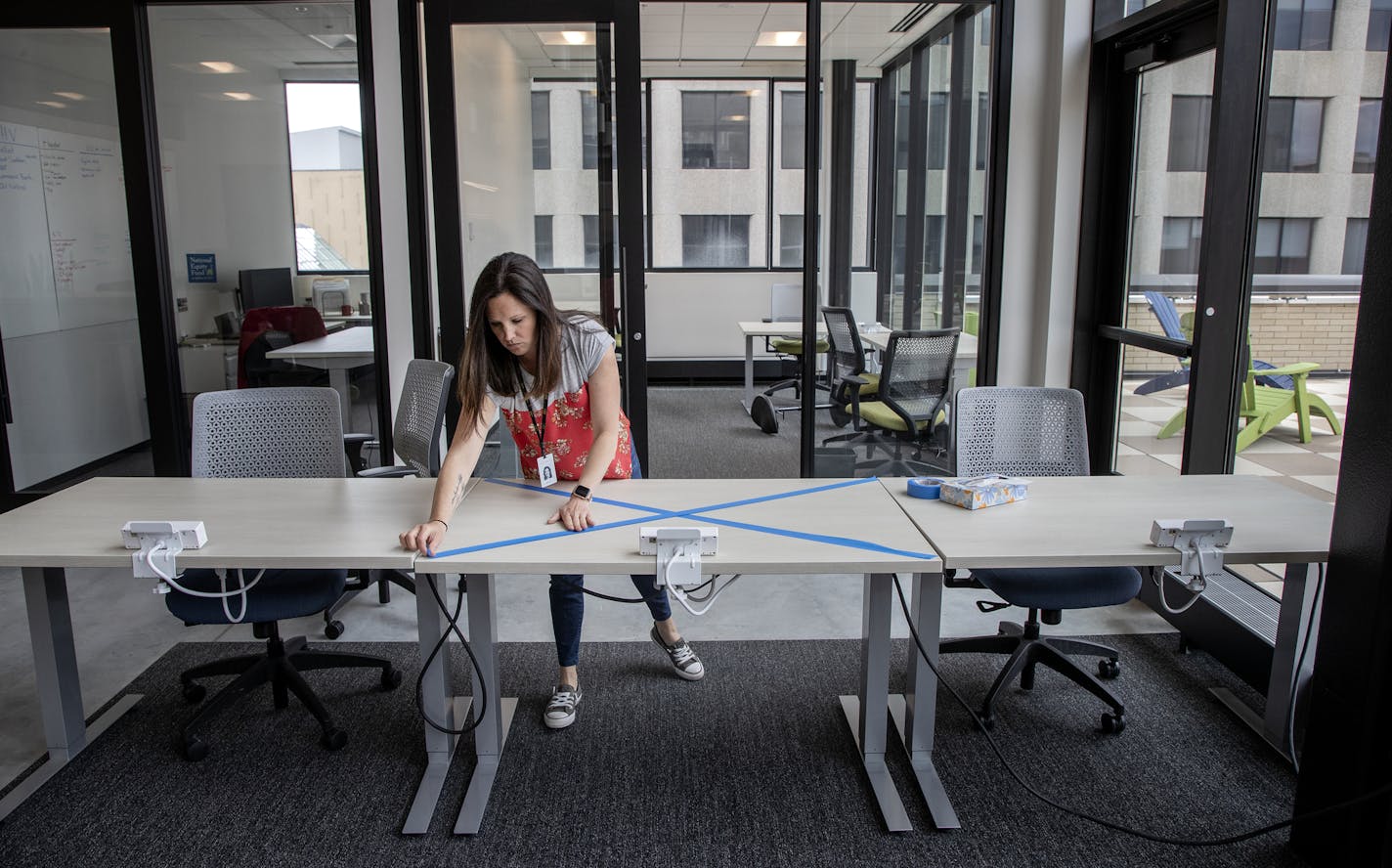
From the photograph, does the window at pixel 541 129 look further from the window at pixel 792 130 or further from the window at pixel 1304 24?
the window at pixel 792 130

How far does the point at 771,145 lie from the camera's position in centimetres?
897

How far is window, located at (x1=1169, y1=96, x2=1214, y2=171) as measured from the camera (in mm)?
3209

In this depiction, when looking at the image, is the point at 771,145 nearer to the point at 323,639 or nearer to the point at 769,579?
the point at 769,579

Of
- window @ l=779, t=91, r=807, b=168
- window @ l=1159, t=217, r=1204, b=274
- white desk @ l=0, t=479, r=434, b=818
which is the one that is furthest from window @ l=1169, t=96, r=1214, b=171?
window @ l=779, t=91, r=807, b=168

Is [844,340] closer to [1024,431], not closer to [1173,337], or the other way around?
[1173,337]

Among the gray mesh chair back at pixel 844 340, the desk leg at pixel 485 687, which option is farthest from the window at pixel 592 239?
the desk leg at pixel 485 687

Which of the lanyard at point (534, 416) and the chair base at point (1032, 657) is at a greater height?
the lanyard at point (534, 416)

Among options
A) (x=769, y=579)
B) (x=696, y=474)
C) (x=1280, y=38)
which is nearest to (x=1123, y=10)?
(x=1280, y=38)

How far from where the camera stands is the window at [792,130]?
29.1ft

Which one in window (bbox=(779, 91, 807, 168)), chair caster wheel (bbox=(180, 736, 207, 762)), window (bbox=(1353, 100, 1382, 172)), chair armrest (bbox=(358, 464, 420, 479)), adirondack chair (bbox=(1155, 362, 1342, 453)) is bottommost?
chair caster wheel (bbox=(180, 736, 207, 762))

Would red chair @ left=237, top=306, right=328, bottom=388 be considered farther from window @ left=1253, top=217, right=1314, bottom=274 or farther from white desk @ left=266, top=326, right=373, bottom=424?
window @ left=1253, top=217, right=1314, bottom=274

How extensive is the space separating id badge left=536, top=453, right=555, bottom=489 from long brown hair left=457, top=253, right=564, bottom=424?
19 centimetres

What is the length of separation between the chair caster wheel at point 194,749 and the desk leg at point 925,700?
1904 millimetres

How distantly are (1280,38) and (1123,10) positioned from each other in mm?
1082
